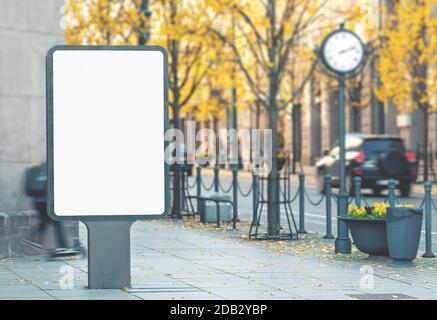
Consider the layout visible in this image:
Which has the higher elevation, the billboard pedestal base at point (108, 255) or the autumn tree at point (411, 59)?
the autumn tree at point (411, 59)

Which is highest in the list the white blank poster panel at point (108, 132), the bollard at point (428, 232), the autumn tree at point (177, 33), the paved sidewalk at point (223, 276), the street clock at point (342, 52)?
the autumn tree at point (177, 33)

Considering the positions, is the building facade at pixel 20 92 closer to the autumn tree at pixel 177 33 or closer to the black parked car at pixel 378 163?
the autumn tree at pixel 177 33

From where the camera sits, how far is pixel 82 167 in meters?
11.0

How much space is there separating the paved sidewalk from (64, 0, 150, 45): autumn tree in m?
10.4

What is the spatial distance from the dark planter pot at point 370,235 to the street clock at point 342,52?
4250 mm

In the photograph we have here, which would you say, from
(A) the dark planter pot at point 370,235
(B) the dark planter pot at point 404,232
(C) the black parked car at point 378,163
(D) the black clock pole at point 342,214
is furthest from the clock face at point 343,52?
(C) the black parked car at point 378,163

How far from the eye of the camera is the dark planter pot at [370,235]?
14375mm

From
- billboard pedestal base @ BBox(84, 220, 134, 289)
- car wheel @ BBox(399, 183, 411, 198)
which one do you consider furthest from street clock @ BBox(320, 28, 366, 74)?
car wheel @ BBox(399, 183, 411, 198)

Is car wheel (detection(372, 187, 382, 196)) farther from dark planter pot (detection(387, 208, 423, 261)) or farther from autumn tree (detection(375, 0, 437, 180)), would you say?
dark planter pot (detection(387, 208, 423, 261))

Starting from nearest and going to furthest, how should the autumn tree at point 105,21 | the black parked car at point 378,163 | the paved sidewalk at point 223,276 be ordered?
1. the paved sidewalk at point 223,276
2. the autumn tree at point 105,21
3. the black parked car at point 378,163

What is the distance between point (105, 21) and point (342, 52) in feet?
35.8
